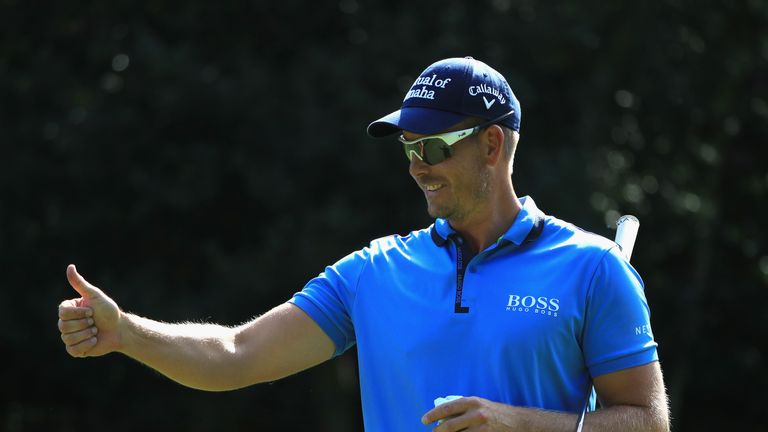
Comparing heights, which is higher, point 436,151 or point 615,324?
point 436,151

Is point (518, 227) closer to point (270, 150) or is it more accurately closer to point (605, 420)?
point (605, 420)

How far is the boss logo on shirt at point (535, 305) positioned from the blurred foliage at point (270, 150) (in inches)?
341

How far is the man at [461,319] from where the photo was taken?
10.9 feet

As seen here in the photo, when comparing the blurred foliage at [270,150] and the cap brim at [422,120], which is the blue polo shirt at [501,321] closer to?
the cap brim at [422,120]

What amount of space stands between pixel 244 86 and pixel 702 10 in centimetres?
570

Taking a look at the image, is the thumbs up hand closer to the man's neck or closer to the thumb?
the thumb

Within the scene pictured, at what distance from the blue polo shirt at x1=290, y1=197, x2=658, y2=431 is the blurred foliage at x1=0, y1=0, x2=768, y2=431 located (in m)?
8.43

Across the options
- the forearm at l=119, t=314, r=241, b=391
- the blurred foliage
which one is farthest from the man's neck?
the blurred foliage

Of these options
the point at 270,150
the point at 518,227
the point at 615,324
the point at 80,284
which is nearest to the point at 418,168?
the point at 518,227

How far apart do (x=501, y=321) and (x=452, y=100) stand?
71cm

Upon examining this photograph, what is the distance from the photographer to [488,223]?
3678mm

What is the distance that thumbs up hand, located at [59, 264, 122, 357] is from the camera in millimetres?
3441

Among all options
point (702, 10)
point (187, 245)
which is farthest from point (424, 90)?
point (702, 10)

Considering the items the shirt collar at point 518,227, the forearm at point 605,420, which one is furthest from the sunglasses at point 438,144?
the forearm at point 605,420
